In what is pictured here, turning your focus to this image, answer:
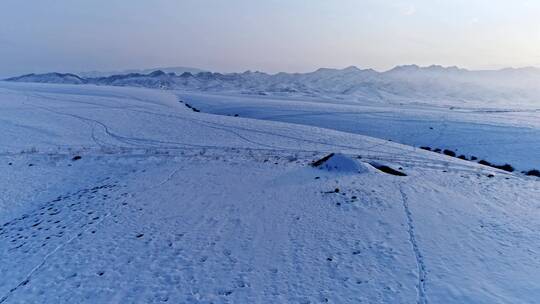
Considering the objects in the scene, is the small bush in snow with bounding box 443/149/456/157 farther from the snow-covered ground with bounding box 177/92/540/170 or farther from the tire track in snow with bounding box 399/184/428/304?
the tire track in snow with bounding box 399/184/428/304

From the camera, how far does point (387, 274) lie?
9.49 meters

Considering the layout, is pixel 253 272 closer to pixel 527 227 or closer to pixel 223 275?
pixel 223 275

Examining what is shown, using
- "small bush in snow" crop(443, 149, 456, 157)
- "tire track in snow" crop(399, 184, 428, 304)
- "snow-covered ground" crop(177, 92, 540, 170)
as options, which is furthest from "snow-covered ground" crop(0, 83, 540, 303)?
"snow-covered ground" crop(177, 92, 540, 170)

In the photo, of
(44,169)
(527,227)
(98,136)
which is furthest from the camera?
(98,136)

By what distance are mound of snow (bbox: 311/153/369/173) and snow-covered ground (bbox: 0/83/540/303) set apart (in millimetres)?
105

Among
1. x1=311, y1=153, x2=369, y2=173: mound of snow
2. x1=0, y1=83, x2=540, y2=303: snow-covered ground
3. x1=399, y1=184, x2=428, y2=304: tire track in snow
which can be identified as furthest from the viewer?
x1=311, y1=153, x2=369, y2=173: mound of snow

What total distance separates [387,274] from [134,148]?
71.0 ft

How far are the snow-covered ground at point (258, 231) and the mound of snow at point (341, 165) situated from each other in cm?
11

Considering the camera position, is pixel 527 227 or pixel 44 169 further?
pixel 44 169

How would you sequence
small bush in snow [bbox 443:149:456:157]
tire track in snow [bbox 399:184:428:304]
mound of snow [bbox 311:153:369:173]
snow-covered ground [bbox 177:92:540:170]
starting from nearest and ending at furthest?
tire track in snow [bbox 399:184:428:304] < mound of snow [bbox 311:153:369:173] < small bush in snow [bbox 443:149:456:157] < snow-covered ground [bbox 177:92:540:170]

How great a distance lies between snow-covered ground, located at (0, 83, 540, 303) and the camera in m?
8.91

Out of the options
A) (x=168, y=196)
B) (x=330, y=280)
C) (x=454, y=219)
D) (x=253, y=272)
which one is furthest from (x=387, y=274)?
(x=168, y=196)

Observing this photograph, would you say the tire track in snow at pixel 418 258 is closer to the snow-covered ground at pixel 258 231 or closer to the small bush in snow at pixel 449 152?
the snow-covered ground at pixel 258 231

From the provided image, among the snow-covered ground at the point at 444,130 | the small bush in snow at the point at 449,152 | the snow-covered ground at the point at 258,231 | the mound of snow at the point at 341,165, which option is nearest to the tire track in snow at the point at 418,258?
the snow-covered ground at the point at 258,231
